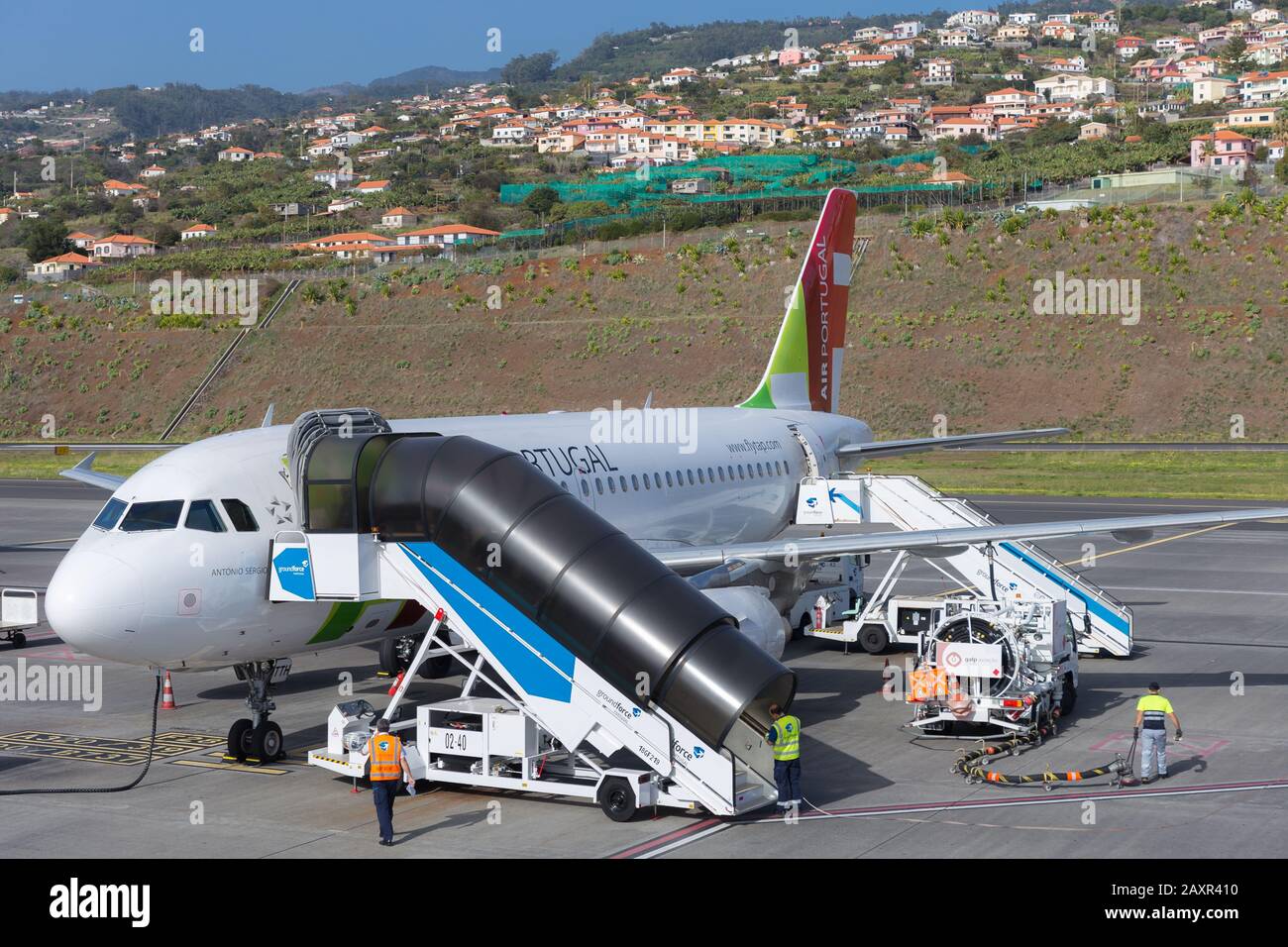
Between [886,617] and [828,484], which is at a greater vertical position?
[828,484]

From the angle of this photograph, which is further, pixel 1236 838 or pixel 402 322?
pixel 402 322

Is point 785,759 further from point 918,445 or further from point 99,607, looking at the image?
point 918,445

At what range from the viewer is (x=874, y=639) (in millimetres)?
31062

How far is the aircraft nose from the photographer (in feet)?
63.7

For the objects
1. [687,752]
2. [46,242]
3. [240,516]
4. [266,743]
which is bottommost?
[266,743]

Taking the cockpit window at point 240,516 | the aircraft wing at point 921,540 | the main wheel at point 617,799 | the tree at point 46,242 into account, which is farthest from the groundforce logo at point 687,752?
the tree at point 46,242

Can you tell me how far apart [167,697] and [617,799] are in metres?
12.6

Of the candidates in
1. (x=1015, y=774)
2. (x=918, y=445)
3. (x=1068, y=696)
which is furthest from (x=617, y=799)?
(x=918, y=445)

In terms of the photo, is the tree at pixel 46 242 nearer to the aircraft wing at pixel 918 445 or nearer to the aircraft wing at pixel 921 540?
the aircraft wing at pixel 918 445

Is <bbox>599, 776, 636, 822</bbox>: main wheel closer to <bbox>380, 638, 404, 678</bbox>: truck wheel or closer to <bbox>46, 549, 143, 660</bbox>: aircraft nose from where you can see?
<bbox>46, 549, 143, 660</bbox>: aircraft nose

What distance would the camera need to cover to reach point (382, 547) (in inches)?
792
